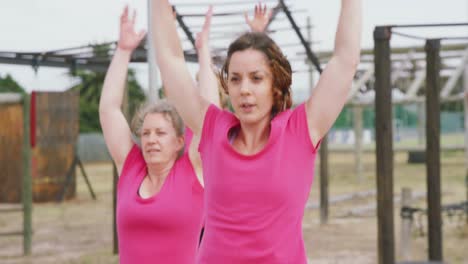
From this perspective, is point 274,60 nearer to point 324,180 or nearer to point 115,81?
point 115,81

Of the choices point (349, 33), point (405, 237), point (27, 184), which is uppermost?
point (349, 33)

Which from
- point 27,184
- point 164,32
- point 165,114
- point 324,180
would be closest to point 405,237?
point 324,180

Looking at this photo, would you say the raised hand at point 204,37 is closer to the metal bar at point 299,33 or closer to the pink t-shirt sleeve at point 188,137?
the pink t-shirt sleeve at point 188,137

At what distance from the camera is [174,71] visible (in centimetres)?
185

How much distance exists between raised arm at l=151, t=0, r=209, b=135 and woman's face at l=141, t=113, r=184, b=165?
512 mm

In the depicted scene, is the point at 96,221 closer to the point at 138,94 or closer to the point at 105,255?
the point at 105,255

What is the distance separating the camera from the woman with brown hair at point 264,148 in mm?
1568

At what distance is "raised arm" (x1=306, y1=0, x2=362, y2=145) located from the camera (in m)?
1.65

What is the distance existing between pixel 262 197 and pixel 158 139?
888 mm

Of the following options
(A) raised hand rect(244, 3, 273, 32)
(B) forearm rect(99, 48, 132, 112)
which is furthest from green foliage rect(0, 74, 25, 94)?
(A) raised hand rect(244, 3, 273, 32)

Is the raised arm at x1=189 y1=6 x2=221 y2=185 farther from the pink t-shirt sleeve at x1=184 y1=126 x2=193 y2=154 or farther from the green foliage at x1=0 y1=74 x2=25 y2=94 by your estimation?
the green foliage at x1=0 y1=74 x2=25 y2=94

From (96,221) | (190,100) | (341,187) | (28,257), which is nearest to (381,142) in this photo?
(190,100)

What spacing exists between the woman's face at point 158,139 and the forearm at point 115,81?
179 millimetres

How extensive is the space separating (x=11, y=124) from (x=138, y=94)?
25.9 m
